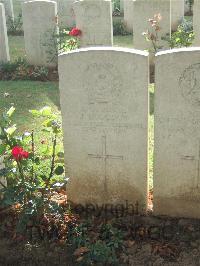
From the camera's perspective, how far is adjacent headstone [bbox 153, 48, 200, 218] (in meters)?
3.97

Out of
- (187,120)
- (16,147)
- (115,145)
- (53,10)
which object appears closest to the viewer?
(16,147)

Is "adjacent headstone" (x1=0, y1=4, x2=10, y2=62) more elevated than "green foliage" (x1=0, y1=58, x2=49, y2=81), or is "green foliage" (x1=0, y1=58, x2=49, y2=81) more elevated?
"adjacent headstone" (x1=0, y1=4, x2=10, y2=62)

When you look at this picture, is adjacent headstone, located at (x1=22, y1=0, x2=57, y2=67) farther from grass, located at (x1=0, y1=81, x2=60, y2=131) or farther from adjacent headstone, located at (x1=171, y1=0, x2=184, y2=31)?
adjacent headstone, located at (x1=171, y1=0, x2=184, y2=31)

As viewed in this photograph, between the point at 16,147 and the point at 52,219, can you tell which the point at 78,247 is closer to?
the point at 52,219

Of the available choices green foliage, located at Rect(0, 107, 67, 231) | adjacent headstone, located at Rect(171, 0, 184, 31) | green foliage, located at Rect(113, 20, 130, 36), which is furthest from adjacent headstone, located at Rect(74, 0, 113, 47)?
green foliage, located at Rect(0, 107, 67, 231)

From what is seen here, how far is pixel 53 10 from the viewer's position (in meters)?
9.30

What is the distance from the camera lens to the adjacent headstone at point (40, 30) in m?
9.25

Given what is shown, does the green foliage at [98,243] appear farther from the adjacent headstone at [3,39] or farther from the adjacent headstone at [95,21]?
the adjacent headstone at [3,39]

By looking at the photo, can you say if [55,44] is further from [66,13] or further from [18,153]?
[18,153]

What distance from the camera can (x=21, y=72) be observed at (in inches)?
360

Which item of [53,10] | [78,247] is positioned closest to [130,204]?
[78,247]

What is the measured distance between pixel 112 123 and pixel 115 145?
8.9 inches

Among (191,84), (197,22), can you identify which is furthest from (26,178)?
(197,22)

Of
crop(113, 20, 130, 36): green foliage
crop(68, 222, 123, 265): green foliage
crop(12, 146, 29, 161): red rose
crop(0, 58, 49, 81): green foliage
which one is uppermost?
crop(113, 20, 130, 36): green foliage
